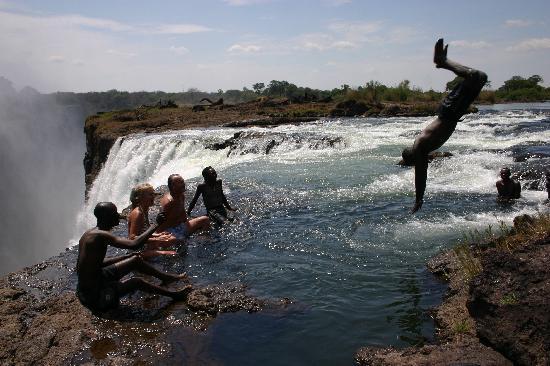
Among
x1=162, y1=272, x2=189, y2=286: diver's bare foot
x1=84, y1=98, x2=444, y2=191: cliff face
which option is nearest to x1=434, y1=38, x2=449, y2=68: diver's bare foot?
x1=162, y1=272, x2=189, y2=286: diver's bare foot

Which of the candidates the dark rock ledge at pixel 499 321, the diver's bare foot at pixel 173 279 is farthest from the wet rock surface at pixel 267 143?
the dark rock ledge at pixel 499 321

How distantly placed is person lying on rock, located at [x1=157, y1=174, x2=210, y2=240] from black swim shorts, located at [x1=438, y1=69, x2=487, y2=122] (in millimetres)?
4267

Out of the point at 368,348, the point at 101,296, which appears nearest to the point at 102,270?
the point at 101,296

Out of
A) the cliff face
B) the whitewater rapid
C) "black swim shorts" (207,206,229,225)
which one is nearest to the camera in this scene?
"black swim shorts" (207,206,229,225)

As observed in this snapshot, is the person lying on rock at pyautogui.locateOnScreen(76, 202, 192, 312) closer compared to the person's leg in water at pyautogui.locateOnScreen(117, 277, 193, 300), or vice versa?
the person lying on rock at pyautogui.locateOnScreen(76, 202, 192, 312)

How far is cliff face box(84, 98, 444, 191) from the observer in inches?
1049

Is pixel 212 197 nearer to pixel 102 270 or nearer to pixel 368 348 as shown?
pixel 102 270

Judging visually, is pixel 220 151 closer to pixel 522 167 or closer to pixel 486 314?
pixel 522 167

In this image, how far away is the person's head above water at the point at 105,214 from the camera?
16.6 ft

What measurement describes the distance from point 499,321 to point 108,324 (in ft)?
11.5

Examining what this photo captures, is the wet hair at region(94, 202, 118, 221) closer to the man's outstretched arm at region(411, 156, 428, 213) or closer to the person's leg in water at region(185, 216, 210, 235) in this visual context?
the person's leg in water at region(185, 216, 210, 235)

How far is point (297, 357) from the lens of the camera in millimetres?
4254

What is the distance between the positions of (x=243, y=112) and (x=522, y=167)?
2314cm

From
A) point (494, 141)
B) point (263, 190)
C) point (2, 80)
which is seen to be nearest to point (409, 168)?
point (263, 190)
